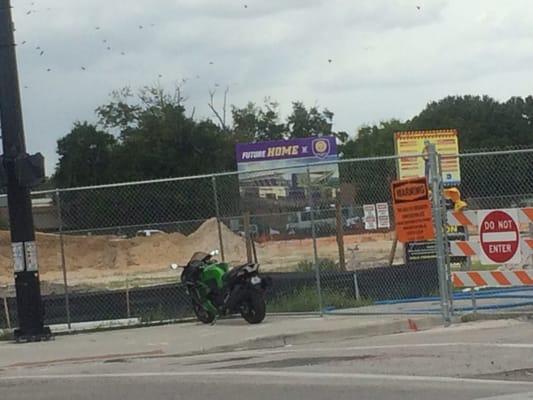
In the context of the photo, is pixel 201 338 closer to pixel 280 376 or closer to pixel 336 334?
pixel 336 334

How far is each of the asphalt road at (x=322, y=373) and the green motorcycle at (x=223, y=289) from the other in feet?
7.68

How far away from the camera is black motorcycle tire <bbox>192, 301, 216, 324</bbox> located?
16797 mm

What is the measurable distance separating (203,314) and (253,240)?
4.09m

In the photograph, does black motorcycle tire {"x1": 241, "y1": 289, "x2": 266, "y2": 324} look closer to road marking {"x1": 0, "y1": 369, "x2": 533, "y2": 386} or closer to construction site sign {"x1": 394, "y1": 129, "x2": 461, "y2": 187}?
road marking {"x1": 0, "y1": 369, "x2": 533, "y2": 386}

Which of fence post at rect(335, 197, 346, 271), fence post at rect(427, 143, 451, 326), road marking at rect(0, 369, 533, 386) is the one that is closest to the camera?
road marking at rect(0, 369, 533, 386)

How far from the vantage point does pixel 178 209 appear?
37500 mm

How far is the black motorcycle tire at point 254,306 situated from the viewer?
1622cm

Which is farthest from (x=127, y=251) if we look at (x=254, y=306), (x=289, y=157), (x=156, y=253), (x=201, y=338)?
(x=201, y=338)

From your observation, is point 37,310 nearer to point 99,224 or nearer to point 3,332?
point 3,332

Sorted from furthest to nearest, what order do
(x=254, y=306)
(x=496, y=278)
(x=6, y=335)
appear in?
(x=6, y=335), (x=254, y=306), (x=496, y=278)

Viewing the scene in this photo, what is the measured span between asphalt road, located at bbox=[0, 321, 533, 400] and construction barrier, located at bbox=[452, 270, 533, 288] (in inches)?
34.3

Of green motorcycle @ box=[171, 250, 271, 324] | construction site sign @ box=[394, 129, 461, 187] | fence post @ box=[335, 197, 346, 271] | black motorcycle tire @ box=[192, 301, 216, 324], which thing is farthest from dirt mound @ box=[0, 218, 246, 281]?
green motorcycle @ box=[171, 250, 271, 324]

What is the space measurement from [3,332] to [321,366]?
769cm

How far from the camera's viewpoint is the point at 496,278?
14883 mm
